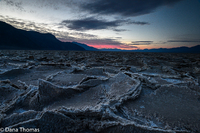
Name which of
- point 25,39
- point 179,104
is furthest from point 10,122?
point 25,39

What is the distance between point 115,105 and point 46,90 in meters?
1.09

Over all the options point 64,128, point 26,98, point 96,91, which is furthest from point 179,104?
point 26,98

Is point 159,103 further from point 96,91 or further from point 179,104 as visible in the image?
point 96,91

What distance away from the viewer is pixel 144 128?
1.04 metres

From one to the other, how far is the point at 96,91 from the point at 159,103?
1.00m

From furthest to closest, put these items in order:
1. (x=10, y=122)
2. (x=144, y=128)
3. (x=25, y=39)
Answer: (x=25, y=39), (x=10, y=122), (x=144, y=128)

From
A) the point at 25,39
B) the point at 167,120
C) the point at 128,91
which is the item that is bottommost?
the point at 167,120

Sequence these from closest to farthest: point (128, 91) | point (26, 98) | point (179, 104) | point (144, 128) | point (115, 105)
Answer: point (144, 128) < point (115, 105) < point (179, 104) < point (26, 98) < point (128, 91)

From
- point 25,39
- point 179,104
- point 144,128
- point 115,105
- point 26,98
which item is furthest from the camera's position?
point 25,39

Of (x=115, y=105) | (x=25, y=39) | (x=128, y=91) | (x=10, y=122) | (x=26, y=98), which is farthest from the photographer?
(x=25, y=39)

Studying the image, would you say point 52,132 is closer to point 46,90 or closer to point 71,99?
point 71,99

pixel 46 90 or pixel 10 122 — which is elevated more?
pixel 46 90

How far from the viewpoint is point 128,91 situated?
6.06ft

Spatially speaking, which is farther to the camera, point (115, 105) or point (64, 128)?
point (115, 105)
